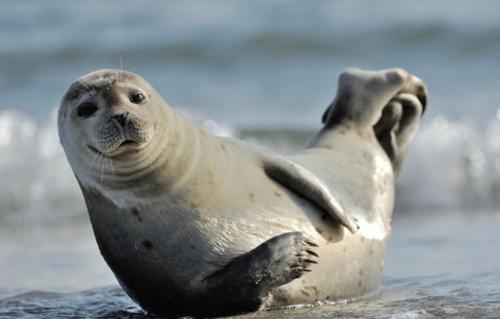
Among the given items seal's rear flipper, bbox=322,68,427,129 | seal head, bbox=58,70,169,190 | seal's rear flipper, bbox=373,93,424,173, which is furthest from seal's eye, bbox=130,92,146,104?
seal's rear flipper, bbox=373,93,424,173

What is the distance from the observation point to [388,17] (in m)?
16.9

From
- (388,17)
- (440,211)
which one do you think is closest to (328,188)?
(440,211)

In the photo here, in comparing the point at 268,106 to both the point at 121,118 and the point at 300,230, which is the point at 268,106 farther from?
the point at 121,118

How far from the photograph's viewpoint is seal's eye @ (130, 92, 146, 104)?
5406 millimetres

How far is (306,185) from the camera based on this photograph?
5949 millimetres

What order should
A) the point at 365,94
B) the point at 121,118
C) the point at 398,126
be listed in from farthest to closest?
the point at 398,126, the point at 365,94, the point at 121,118

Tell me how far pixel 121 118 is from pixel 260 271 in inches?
33.5

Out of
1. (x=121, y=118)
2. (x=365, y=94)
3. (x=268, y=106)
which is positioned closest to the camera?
(x=121, y=118)

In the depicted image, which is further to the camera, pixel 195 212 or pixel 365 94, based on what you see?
pixel 365 94

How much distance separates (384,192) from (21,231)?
4375 millimetres

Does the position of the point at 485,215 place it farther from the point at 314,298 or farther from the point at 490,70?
the point at 490,70

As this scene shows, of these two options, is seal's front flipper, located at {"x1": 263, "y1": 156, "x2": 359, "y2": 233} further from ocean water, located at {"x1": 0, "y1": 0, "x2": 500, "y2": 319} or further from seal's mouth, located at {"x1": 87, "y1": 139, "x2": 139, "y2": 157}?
seal's mouth, located at {"x1": 87, "y1": 139, "x2": 139, "y2": 157}

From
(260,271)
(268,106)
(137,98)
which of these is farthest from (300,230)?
(268,106)

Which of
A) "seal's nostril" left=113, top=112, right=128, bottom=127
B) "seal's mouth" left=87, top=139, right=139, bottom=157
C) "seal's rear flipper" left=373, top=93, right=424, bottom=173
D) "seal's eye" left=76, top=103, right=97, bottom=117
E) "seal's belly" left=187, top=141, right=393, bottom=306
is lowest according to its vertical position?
"seal's belly" left=187, top=141, right=393, bottom=306
